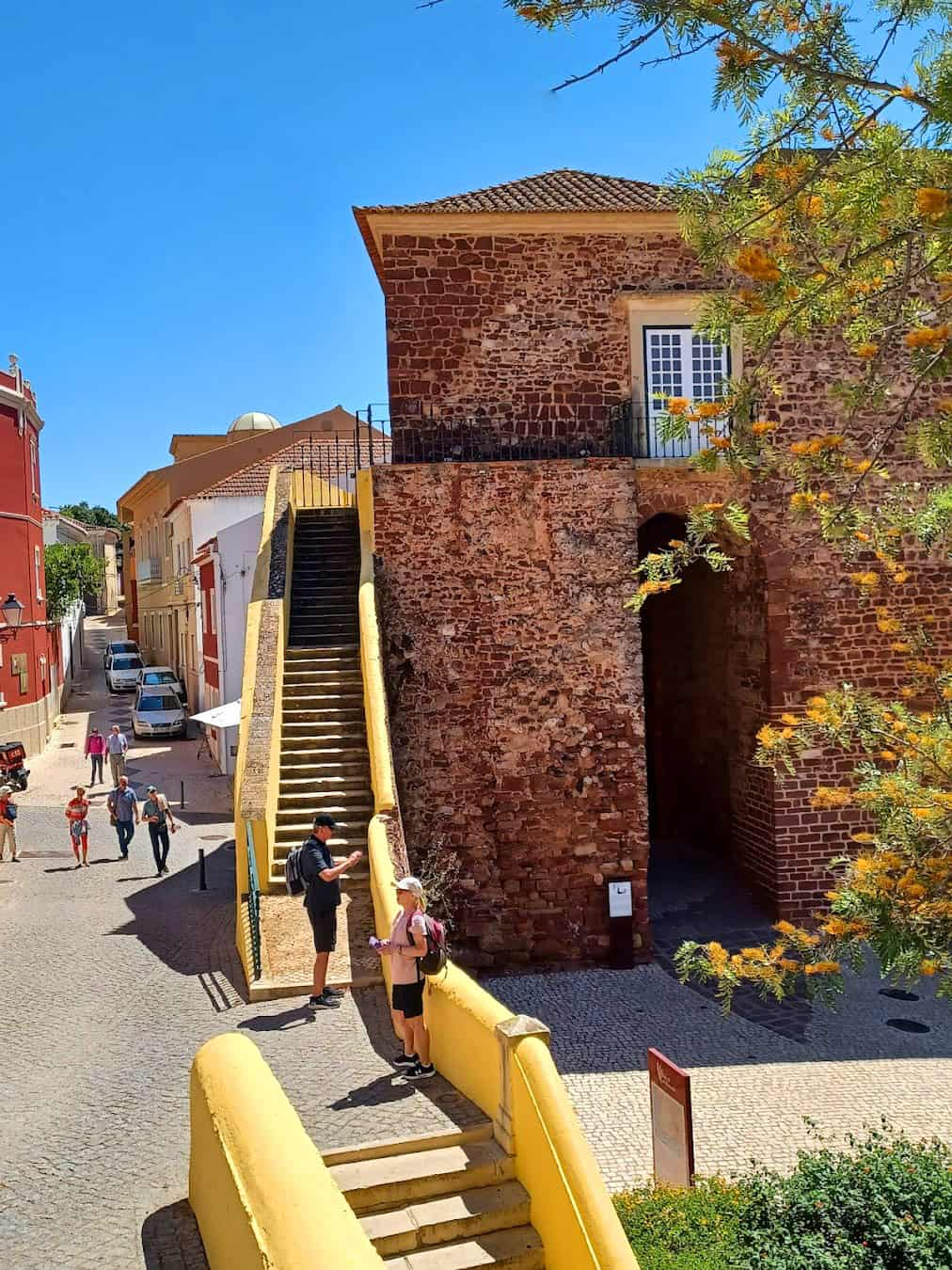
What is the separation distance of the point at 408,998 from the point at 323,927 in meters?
1.33

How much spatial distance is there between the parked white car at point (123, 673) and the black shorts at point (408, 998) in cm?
2907

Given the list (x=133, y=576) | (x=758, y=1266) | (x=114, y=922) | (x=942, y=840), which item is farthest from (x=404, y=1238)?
(x=133, y=576)

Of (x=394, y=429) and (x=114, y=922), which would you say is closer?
(x=114, y=922)

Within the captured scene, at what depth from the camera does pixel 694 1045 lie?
10.7 m

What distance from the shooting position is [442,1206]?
18.0 ft

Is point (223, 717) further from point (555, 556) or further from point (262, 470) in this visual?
point (262, 470)

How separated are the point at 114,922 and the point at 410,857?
3.40 metres

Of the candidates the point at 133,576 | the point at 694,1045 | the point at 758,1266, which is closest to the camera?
the point at 758,1266

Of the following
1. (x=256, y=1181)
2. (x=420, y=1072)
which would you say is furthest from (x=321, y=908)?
A: (x=256, y=1181)

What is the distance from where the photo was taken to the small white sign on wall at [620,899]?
41.8 feet

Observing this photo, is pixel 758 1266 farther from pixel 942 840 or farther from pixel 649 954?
pixel 649 954

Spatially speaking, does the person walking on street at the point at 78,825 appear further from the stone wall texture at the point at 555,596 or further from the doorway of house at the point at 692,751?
the doorway of house at the point at 692,751

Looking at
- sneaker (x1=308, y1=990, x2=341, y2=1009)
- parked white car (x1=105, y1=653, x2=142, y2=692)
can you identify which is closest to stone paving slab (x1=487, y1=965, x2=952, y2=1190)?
sneaker (x1=308, y1=990, x2=341, y2=1009)

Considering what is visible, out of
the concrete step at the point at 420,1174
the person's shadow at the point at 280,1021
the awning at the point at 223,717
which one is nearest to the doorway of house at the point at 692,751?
the awning at the point at 223,717
